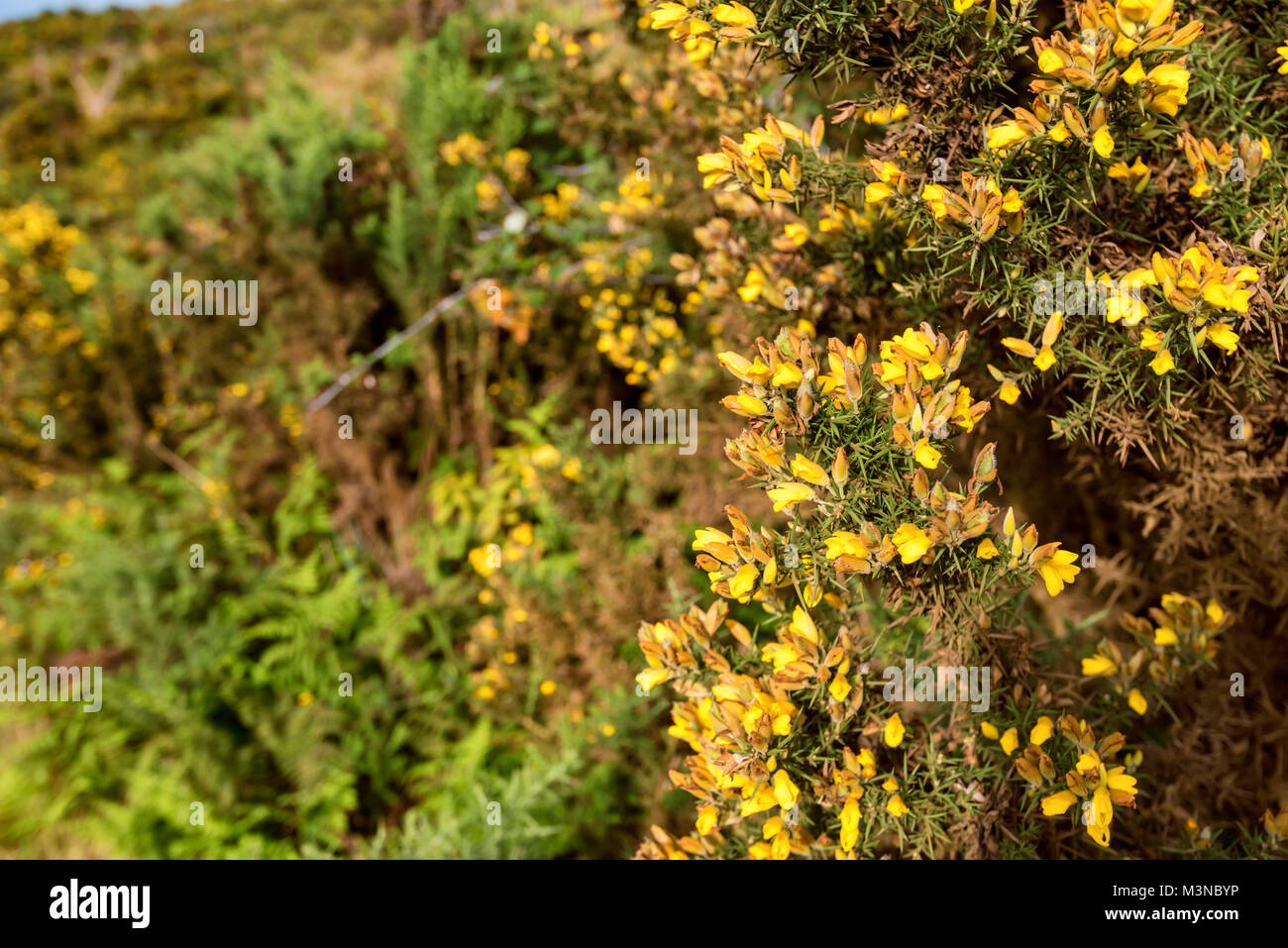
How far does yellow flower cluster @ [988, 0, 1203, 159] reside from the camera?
3.70 ft

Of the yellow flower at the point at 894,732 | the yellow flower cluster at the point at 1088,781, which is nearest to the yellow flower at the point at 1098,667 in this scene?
the yellow flower cluster at the point at 1088,781

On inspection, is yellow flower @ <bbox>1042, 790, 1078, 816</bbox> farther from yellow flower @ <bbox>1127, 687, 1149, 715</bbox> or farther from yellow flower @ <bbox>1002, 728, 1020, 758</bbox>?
yellow flower @ <bbox>1127, 687, 1149, 715</bbox>

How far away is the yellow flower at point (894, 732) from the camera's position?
1.32 m

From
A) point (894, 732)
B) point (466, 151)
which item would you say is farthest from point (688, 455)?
point (466, 151)

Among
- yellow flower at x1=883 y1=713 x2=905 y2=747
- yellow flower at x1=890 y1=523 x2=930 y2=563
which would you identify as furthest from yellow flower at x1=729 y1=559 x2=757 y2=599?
yellow flower at x1=883 y1=713 x2=905 y2=747

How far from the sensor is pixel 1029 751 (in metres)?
1.28

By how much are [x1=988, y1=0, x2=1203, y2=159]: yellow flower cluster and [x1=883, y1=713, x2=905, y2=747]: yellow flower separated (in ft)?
3.24

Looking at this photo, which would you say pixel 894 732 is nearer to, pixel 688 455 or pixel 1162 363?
pixel 1162 363

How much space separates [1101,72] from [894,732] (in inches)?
44.6

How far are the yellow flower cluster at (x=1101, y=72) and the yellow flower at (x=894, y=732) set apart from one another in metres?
0.99

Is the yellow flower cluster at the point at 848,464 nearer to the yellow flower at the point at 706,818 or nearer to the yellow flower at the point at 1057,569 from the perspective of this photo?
the yellow flower at the point at 1057,569

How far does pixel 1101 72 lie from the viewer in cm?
117
